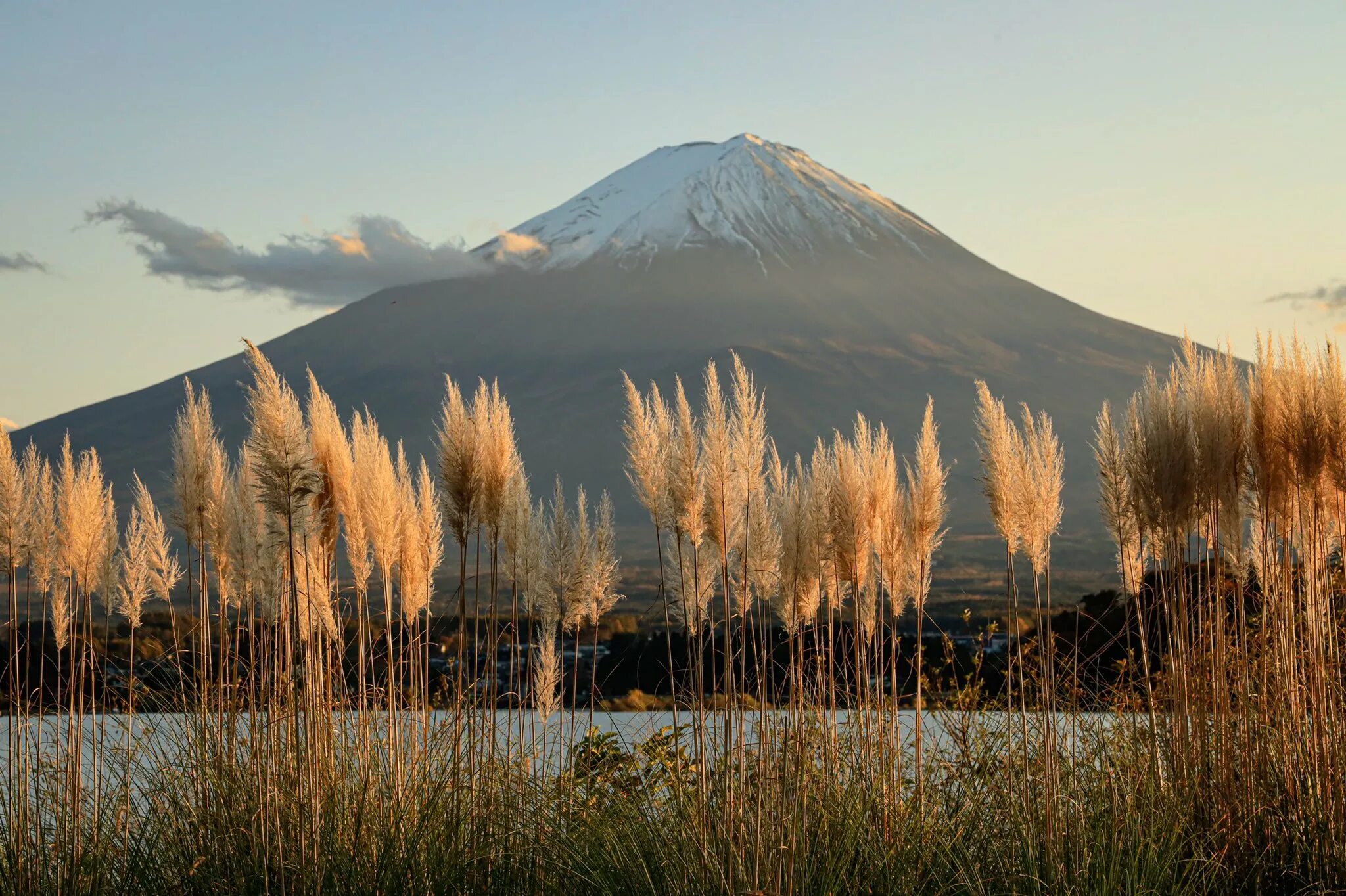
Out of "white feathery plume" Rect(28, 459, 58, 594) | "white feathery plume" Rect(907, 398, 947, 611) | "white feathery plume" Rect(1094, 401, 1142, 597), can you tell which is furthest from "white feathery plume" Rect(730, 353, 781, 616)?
"white feathery plume" Rect(28, 459, 58, 594)

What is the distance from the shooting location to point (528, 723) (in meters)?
5.64

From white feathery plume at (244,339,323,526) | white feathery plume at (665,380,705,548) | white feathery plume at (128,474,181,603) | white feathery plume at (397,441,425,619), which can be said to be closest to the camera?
white feathery plume at (244,339,323,526)

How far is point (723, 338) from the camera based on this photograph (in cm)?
9012

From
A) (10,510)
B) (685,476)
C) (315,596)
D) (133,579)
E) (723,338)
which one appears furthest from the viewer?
(723,338)

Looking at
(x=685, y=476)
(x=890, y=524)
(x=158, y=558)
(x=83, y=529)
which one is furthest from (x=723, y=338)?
(x=685, y=476)

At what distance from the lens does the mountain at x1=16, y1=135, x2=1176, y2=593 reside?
76.0 meters

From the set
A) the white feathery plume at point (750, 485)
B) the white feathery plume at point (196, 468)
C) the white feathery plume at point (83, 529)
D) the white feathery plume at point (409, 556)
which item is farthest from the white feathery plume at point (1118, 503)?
the white feathery plume at point (83, 529)

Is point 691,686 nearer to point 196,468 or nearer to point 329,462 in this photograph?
point 329,462

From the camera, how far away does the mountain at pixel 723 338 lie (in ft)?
249

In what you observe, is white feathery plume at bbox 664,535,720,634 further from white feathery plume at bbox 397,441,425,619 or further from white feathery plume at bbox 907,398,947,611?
white feathery plume at bbox 397,441,425,619

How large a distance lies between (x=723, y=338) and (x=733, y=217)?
Result: 22320mm

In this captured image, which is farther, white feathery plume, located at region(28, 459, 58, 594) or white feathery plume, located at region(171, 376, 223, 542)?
white feathery plume, located at region(28, 459, 58, 594)

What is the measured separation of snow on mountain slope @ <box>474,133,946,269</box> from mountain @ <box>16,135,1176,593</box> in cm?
29

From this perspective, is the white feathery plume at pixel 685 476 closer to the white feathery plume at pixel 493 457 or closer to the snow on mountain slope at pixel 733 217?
the white feathery plume at pixel 493 457
